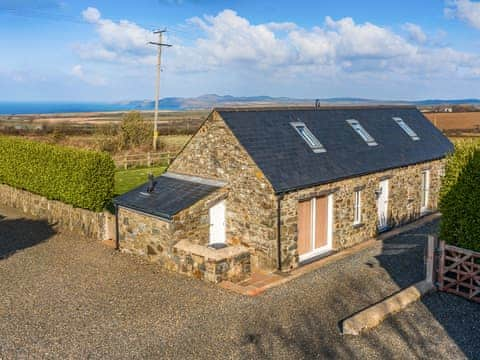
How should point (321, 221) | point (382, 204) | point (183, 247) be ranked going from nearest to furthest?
point (183, 247)
point (321, 221)
point (382, 204)

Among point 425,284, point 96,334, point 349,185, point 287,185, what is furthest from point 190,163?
point 425,284

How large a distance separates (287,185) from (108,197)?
7641 millimetres

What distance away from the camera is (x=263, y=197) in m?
13.6

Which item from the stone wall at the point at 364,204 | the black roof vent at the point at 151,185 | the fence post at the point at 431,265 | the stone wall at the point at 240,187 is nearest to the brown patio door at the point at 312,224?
the stone wall at the point at 364,204

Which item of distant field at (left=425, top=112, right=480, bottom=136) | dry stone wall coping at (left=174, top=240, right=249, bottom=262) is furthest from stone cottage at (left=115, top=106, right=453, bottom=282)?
distant field at (left=425, top=112, right=480, bottom=136)

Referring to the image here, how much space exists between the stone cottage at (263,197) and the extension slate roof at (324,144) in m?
0.05

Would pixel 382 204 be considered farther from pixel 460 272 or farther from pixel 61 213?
pixel 61 213

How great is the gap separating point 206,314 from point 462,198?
7.21 m

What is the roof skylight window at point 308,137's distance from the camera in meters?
16.2

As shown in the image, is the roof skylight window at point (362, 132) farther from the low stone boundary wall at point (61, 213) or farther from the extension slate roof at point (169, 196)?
the low stone boundary wall at point (61, 213)

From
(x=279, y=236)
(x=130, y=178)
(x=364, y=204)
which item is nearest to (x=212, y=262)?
(x=279, y=236)

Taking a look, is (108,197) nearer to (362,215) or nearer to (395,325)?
(362,215)

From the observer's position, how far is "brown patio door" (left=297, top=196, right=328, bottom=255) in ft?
48.0

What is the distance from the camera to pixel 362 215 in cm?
1672
